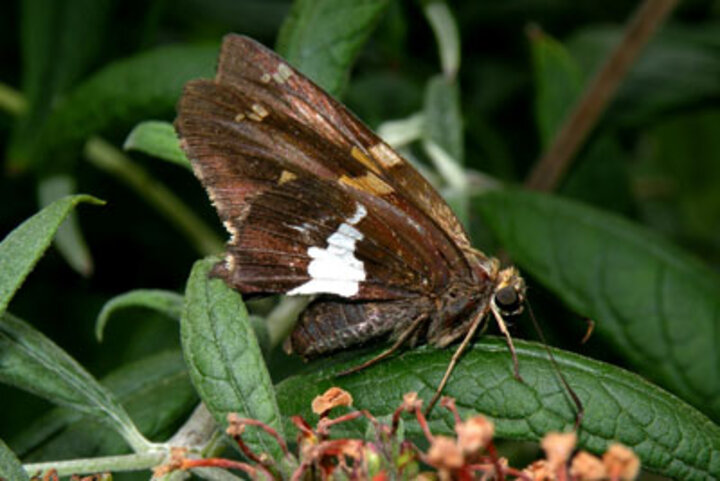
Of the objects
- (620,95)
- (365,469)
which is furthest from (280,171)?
(620,95)

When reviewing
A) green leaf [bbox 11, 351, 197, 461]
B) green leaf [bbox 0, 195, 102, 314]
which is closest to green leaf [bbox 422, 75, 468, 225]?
green leaf [bbox 11, 351, 197, 461]

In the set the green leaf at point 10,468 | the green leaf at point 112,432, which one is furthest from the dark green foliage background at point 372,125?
the green leaf at point 10,468

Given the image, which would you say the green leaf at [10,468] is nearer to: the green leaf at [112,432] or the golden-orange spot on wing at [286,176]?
the green leaf at [112,432]

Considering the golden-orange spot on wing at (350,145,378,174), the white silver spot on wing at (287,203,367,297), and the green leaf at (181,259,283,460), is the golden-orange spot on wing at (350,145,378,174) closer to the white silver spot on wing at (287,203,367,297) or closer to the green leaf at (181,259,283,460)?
the white silver spot on wing at (287,203,367,297)

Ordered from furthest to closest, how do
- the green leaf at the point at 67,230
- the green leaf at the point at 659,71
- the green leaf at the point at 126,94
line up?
the green leaf at the point at 659,71
the green leaf at the point at 67,230
the green leaf at the point at 126,94

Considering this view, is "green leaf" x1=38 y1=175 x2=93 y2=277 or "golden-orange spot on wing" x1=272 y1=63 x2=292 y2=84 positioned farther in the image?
"green leaf" x1=38 y1=175 x2=93 y2=277
